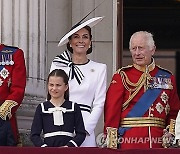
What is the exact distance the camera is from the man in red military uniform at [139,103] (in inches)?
351

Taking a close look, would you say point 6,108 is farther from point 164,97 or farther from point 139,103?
point 164,97

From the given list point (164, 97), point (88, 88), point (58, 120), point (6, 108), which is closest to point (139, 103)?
point (164, 97)

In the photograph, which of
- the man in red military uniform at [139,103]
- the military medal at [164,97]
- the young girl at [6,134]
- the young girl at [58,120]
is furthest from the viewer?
the young girl at [6,134]

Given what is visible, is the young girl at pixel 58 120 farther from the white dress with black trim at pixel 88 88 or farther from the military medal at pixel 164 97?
the military medal at pixel 164 97

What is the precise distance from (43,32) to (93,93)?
8.18ft

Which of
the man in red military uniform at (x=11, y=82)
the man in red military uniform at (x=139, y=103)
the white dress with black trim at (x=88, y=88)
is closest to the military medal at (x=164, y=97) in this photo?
the man in red military uniform at (x=139, y=103)

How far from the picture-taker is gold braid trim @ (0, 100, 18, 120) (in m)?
9.12

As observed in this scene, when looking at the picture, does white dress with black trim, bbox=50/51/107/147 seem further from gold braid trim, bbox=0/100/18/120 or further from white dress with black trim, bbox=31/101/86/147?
gold braid trim, bbox=0/100/18/120

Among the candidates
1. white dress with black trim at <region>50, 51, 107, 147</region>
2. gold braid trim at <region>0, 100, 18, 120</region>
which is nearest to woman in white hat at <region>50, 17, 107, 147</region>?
white dress with black trim at <region>50, 51, 107, 147</region>

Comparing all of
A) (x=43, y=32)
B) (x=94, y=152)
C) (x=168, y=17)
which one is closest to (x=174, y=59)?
(x=168, y=17)

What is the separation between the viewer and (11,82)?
930cm

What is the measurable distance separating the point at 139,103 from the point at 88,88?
1.54ft

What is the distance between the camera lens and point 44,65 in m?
11.5

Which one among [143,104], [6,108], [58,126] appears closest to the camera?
[58,126]
